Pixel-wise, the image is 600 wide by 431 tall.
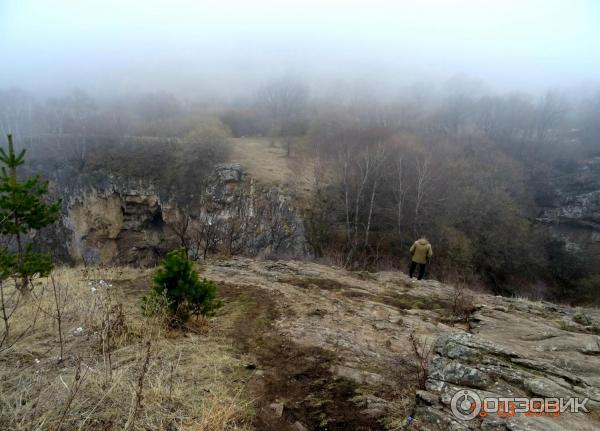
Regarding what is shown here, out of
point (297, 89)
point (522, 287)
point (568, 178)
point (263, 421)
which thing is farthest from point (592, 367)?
point (297, 89)

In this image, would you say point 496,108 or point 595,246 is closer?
point 595,246

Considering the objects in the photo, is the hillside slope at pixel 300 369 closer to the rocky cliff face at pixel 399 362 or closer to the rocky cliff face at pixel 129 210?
the rocky cliff face at pixel 399 362

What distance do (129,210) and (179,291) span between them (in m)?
30.3

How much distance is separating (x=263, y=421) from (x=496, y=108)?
5027cm

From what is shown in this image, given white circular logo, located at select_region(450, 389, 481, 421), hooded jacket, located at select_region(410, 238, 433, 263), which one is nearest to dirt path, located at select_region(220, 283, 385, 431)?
white circular logo, located at select_region(450, 389, 481, 421)

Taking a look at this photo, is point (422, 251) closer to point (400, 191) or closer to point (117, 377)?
point (117, 377)

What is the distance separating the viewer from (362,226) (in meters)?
26.3

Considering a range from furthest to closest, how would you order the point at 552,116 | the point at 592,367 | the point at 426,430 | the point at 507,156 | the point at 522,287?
1. the point at 552,116
2. the point at 507,156
3. the point at 522,287
4. the point at 592,367
5. the point at 426,430

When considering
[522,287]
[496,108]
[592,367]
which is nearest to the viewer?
[592,367]

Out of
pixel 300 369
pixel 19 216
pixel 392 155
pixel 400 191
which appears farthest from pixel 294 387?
pixel 392 155

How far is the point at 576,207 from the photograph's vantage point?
96.2 ft

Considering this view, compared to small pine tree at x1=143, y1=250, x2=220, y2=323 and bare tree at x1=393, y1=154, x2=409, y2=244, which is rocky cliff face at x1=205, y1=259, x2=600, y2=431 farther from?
bare tree at x1=393, y1=154, x2=409, y2=244

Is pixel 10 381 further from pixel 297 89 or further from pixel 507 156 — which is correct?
pixel 297 89

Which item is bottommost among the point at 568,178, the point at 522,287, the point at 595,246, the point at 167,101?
the point at 522,287
